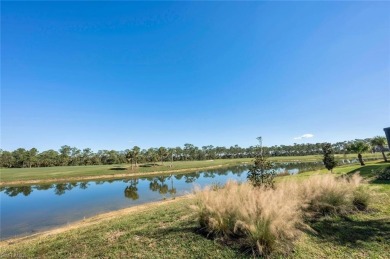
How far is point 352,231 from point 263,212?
295 cm

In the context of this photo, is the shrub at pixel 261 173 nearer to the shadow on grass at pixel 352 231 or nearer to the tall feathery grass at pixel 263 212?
the tall feathery grass at pixel 263 212

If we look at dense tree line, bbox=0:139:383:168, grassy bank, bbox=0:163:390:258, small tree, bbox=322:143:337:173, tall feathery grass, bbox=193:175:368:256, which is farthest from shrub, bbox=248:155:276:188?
dense tree line, bbox=0:139:383:168

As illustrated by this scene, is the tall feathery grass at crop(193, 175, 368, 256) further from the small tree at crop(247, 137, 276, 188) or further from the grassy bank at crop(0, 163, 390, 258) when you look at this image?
the small tree at crop(247, 137, 276, 188)

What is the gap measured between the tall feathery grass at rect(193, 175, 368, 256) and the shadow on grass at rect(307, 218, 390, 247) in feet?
1.66

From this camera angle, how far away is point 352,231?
5809 millimetres

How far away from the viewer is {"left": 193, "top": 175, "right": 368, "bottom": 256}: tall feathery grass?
4680mm

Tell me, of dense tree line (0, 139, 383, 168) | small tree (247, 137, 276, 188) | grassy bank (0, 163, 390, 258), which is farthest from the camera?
dense tree line (0, 139, 383, 168)

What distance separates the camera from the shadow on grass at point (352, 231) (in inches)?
211

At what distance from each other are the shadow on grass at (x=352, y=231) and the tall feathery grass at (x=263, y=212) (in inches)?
20.0

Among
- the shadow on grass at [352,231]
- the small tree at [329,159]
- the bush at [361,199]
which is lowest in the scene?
the shadow on grass at [352,231]

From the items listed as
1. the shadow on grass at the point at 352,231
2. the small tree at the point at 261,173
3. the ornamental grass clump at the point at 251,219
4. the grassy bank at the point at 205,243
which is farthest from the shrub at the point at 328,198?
the ornamental grass clump at the point at 251,219

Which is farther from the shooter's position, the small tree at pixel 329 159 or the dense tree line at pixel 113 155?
the dense tree line at pixel 113 155

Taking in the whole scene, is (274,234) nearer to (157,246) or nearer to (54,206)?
(157,246)

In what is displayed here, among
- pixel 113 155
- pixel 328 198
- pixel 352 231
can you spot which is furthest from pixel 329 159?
pixel 113 155
